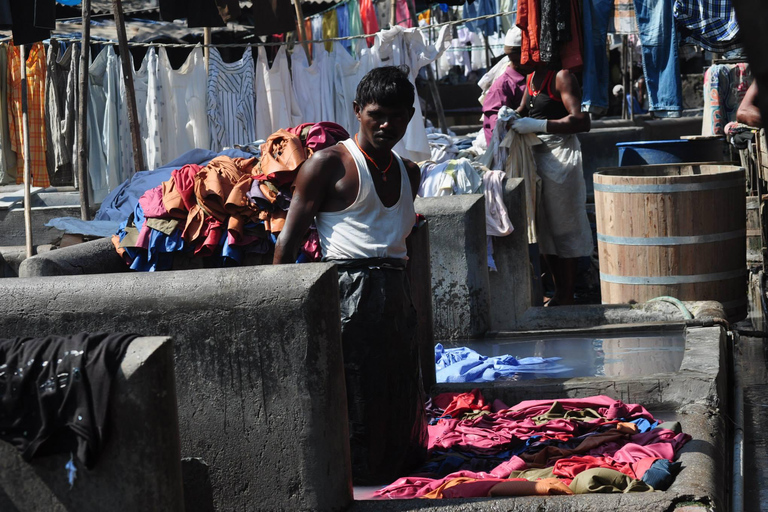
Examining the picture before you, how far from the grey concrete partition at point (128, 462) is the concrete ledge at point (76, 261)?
1859mm

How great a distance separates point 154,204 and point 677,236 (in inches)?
134

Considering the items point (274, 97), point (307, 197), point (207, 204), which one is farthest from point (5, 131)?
point (307, 197)

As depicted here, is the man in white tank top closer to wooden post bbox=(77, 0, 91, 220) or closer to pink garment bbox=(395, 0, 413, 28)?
wooden post bbox=(77, 0, 91, 220)

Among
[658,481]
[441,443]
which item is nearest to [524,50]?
[441,443]

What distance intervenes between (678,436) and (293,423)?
1623mm

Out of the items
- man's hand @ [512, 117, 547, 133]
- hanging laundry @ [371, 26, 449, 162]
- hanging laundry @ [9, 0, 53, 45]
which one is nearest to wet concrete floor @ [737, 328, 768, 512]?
man's hand @ [512, 117, 547, 133]

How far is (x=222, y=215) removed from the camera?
4953 mm

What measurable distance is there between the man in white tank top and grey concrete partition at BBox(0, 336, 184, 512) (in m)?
1.19

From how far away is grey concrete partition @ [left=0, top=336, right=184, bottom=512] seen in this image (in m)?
2.44

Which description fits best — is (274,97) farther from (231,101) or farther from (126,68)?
(126,68)

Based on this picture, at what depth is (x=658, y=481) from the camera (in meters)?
3.15

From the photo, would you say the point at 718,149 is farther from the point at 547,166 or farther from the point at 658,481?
the point at 658,481

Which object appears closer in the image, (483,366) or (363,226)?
(363,226)

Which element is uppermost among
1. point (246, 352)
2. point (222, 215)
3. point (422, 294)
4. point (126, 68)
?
point (126, 68)
